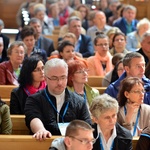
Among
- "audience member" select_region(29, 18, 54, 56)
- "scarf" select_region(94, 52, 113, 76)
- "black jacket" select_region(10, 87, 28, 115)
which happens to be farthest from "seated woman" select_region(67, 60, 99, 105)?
"audience member" select_region(29, 18, 54, 56)

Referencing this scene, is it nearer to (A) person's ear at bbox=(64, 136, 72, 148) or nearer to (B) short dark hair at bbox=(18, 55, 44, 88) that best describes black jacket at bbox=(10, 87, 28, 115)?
(B) short dark hair at bbox=(18, 55, 44, 88)

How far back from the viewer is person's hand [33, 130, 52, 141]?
3877 millimetres

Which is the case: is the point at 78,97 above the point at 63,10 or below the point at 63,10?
above

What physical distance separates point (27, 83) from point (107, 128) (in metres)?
1.25

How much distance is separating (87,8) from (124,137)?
23.6 feet

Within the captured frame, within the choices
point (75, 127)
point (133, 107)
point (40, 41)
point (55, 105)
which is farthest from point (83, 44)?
point (75, 127)

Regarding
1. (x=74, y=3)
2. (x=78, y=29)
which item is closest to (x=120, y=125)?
(x=78, y=29)

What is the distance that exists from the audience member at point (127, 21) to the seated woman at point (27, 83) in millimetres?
5179

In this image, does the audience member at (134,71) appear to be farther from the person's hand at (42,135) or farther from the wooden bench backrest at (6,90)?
the person's hand at (42,135)

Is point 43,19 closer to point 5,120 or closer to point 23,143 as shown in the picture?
point 5,120

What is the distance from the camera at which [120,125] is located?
13.8ft

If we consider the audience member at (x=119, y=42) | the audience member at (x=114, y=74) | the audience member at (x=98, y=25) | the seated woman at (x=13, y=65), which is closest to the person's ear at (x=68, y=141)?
the audience member at (x=114, y=74)

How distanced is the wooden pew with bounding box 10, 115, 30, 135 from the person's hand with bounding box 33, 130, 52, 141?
0.50m

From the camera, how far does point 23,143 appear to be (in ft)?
12.8
